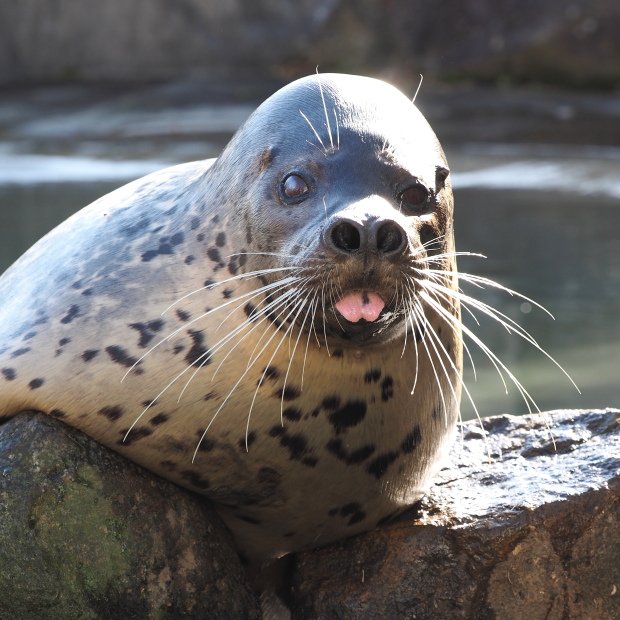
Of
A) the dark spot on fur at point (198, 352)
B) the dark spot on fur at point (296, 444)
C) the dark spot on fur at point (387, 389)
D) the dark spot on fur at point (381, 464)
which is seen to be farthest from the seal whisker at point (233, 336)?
the dark spot on fur at point (381, 464)

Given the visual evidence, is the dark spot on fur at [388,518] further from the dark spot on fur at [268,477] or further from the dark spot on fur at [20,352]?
the dark spot on fur at [20,352]

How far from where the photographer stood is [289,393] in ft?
9.50

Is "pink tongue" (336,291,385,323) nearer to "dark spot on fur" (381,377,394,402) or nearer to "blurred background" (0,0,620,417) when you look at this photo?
"dark spot on fur" (381,377,394,402)

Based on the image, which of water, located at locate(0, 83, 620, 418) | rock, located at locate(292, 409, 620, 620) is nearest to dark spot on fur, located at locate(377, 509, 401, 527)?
rock, located at locate(292, 409, 620, 620)

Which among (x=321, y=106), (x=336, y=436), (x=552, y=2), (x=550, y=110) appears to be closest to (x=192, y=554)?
(x=336, y=436)

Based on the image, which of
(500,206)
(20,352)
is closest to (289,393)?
(20,352)

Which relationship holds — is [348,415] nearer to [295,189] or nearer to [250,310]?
[250,310]

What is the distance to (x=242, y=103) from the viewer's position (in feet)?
44.3

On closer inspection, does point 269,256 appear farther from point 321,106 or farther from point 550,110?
point 550,110

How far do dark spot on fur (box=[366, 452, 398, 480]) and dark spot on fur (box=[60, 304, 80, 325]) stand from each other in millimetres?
788

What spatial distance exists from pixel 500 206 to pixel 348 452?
6.86m

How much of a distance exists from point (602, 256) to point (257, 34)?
27.8 ft

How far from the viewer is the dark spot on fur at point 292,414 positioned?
2.91 m

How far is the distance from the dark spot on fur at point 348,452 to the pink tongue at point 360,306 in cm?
45
